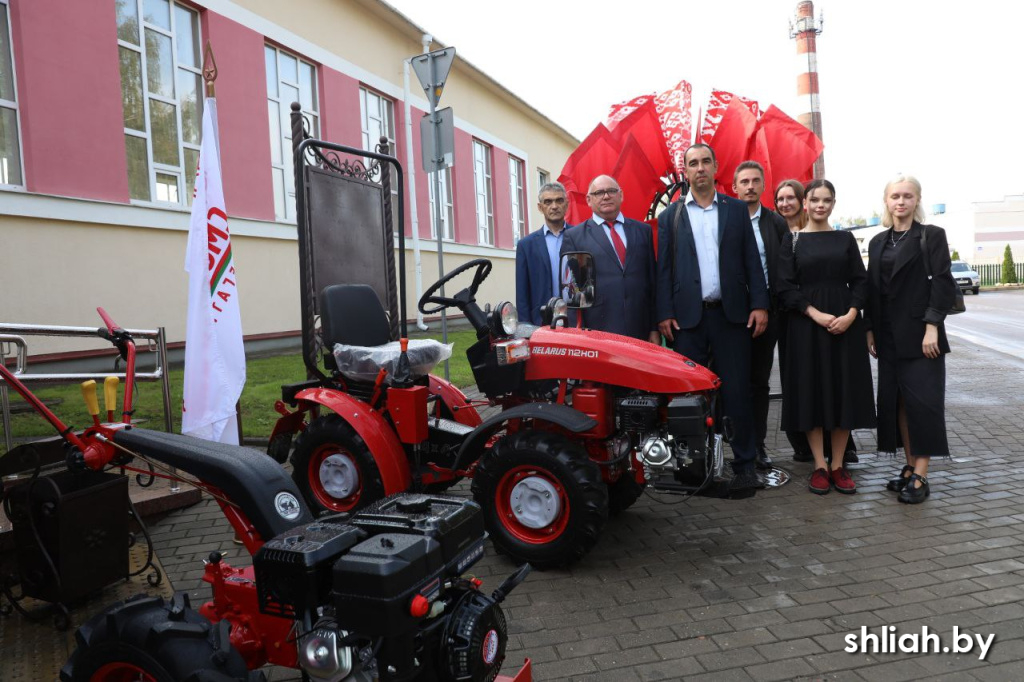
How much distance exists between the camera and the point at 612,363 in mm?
3566

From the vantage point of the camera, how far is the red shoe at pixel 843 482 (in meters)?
4.69

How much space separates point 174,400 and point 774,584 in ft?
18.8

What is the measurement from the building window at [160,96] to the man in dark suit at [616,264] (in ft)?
18.5

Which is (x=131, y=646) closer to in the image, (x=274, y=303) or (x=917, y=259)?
(x=917, y=259)

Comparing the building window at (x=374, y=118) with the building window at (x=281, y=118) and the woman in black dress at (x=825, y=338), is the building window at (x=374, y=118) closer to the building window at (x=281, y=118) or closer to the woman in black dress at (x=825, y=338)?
the building window at (x=281, y=118)

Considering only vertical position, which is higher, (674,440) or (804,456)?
(674,440)

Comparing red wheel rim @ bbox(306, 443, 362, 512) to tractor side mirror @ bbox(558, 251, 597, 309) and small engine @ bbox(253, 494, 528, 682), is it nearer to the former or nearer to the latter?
tractor side mirror @ bbox(558, 251, 597, 309)

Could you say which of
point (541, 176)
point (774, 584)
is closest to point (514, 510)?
point (774, 584)

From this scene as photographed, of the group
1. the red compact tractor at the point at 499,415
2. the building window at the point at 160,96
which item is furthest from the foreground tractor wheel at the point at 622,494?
the building window at the point at 160,96

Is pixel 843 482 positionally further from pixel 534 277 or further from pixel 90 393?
pixel 90 393

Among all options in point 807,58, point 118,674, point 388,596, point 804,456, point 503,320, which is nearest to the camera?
point 388,596

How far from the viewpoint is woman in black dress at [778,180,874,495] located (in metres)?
4.70

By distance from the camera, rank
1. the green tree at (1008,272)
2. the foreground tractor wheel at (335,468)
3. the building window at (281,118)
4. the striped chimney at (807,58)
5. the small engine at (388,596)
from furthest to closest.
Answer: the green tree at (1008,272) → the striped chimney at (807,58) → the building window at (281,118) → the foreground tractor wheel at (335,468) → the small engine at (388,596)

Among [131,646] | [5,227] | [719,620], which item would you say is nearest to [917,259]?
[719,620]
